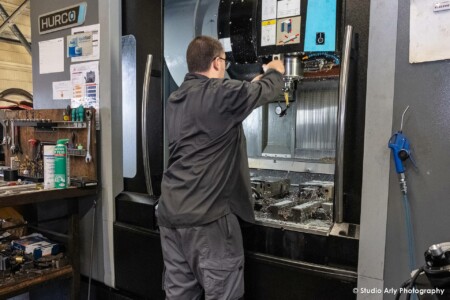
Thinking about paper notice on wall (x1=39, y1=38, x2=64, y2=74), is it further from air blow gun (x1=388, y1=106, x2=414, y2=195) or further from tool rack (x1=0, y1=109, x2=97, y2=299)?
air blow gun (x1=388, y1=106, x2=414, y2=195)

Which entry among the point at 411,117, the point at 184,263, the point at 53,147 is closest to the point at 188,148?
the point at 184,263

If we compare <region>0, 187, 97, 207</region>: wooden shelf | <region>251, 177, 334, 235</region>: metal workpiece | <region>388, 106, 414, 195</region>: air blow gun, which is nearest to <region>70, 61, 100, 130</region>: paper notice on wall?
<region>0, 187, 97, 207</region>: wooden shelf

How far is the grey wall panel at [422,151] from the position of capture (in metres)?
1.11

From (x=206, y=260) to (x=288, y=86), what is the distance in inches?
34.7

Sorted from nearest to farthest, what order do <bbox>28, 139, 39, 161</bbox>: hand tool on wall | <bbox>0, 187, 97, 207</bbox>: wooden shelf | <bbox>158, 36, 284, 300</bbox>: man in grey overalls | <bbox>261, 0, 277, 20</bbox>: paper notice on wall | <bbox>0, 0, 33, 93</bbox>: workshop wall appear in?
<bbox>158, 36, 284, 300</bbox>: man in grey overalls → <bbox>261, 0, 277, 20</bbox>: paper notice on wall → <bbox>0, 187, 97, 207</bbox>: wooden shelf → <bbox>28, 139, 39, 161</bbox>: hand tool on wall → <bbox>0, 0, 33, 93</bbox>: workshop wall

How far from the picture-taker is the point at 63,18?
221cm

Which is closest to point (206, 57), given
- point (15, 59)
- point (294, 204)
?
point (294, 204)

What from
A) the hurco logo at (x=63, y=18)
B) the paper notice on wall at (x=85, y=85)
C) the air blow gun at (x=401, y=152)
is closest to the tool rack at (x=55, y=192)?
the paper notice on wall at (x=85, y=85)

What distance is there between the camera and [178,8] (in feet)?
6.61

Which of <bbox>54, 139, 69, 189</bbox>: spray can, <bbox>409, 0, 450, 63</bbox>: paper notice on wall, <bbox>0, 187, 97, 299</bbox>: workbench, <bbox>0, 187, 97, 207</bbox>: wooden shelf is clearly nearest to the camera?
<bbox>409, 0, 450, 63</bbox>: paper notice on wall

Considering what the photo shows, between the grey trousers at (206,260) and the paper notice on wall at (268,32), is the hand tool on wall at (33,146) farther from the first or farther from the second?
the paper notice on wall at (268,32)

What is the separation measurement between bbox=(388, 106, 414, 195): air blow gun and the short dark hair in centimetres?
79

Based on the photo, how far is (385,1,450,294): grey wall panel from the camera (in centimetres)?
111

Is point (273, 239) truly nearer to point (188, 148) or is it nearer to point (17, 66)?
point (188, 148)
